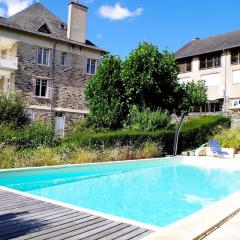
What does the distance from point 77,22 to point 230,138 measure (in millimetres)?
17547

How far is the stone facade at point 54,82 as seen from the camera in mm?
28797

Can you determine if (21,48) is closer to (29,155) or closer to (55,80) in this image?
(55,80)

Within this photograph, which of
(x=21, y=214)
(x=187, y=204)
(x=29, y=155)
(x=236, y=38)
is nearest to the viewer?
(x=21, y=214)

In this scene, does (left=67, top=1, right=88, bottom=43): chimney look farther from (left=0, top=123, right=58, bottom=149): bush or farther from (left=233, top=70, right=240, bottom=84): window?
(left=0, top=123, right=58, bottom=149): bush

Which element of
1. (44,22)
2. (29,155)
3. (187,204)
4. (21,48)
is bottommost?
(187,204)

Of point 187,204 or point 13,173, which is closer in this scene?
point 187,204

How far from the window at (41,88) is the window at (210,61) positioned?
18037 millimetres

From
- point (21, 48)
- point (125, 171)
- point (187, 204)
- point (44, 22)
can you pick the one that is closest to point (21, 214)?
point (187, 204)

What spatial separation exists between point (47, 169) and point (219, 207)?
6.90 metres

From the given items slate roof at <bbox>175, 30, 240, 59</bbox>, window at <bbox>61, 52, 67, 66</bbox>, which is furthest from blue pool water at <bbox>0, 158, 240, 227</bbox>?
slate roof at <bbox>175, 30, 240, 59</bbox>

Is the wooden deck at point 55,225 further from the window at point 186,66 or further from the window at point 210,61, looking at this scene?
the window at point 186,66

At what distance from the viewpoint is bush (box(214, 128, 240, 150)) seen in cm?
2119

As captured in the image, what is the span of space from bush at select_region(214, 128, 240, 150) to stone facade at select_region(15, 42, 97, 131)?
14015 millimetres

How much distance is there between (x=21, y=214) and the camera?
6082 millimetres
